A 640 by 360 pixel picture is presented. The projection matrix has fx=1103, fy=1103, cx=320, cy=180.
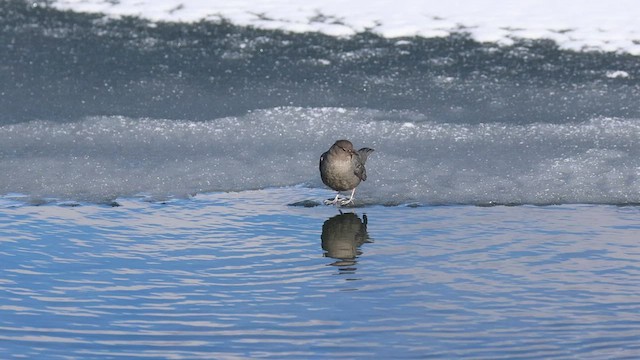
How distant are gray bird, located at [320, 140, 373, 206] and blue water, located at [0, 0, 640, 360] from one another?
0.44 feet

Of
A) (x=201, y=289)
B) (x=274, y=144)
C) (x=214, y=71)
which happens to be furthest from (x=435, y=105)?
(x=201, y=289)

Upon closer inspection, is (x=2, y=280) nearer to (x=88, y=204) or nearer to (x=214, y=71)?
(x=88, y=204)

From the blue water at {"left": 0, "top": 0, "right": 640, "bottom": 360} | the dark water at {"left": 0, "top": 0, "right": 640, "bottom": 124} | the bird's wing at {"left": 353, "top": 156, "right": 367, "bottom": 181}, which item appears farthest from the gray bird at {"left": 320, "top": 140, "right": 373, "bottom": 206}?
the dark water at {"left": 0, "top": 0, "right": 640, "bottom": 124}

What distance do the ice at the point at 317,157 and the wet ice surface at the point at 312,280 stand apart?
28 centimetres

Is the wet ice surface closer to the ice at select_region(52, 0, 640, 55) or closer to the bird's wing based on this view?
the bird's wing

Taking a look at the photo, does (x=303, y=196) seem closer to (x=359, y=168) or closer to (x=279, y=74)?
(x=359, y=168)

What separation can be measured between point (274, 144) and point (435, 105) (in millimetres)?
1362

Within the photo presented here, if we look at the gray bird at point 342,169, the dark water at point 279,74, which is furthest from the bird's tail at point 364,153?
the dark water at point 279,74

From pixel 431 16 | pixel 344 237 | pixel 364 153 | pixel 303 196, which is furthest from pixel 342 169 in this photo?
pixel 431 16

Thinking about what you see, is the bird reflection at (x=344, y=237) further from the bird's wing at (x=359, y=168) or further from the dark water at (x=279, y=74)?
the dark water at (x=279, y=74)

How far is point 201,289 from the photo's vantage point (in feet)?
16.5

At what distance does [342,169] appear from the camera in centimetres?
652

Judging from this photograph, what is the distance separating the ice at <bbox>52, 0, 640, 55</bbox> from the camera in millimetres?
9648

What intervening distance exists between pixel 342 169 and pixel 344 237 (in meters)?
0.67
